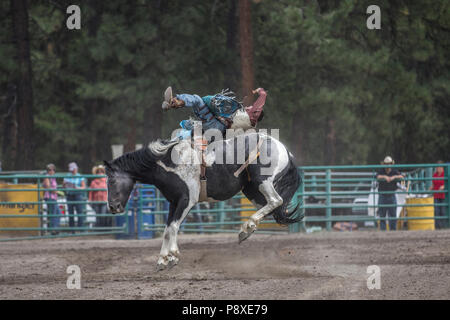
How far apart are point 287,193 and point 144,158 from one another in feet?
6.67

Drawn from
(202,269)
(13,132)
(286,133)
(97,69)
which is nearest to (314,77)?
(286,133)

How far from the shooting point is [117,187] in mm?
8094

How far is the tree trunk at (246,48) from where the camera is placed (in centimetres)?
1875

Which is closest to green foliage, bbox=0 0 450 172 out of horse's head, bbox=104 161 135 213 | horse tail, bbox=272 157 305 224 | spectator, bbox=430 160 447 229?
spectator, bbox=430 160 447 229

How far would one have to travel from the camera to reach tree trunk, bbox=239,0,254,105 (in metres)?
18.8

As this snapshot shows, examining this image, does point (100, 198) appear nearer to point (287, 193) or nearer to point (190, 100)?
point (287, 193)

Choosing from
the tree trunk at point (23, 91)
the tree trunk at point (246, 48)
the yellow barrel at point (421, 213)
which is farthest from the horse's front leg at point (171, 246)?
the tree trunk at point (23, 91)

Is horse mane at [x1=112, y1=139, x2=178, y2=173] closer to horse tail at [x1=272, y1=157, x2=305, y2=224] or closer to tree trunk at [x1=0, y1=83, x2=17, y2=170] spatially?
horse tail at [x1=272, y1=157, x2=305, y2=224]

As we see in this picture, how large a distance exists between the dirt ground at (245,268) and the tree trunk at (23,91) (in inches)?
329

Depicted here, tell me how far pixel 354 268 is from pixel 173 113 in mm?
17984

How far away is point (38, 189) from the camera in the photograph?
1446 centimetres

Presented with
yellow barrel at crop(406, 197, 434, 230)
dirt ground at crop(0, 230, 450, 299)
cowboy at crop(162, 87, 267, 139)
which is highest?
cowboy at crop(162, 87, 267, 139)

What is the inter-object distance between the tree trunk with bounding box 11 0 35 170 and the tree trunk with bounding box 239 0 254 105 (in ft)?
26.1

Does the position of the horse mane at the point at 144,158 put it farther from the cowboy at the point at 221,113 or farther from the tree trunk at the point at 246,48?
the tree trunk at the point at 246,48
